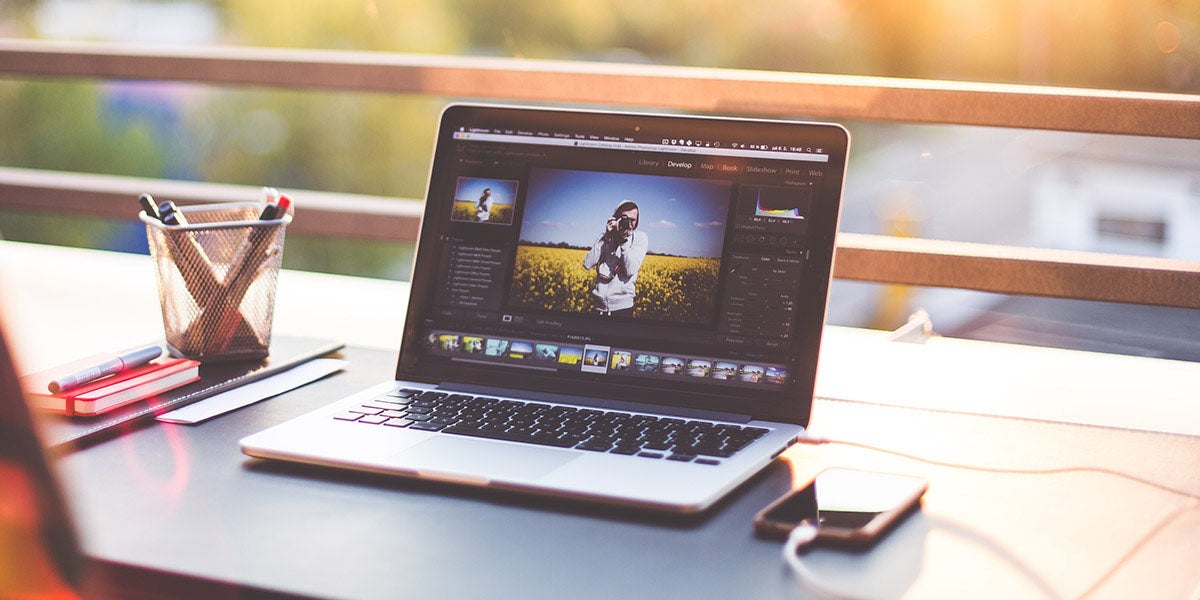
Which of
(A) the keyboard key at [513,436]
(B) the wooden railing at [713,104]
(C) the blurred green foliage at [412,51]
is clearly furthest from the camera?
(C) the blurred green foliage at [412,51]

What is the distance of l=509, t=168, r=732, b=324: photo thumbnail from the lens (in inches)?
34.6

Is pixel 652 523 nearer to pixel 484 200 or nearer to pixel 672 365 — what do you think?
pixel 672 365

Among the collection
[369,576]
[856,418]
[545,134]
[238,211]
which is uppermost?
[545,134]

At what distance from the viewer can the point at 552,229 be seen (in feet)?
3.03

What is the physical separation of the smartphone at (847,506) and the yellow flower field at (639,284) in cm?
20

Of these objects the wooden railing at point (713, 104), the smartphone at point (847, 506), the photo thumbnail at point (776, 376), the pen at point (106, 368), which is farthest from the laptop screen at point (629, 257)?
the wooden railing at point (713, 104)

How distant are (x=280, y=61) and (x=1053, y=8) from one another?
19.0 feet

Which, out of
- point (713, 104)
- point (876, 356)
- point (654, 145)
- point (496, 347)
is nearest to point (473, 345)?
point (496, 347)

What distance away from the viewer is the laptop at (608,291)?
795 mm

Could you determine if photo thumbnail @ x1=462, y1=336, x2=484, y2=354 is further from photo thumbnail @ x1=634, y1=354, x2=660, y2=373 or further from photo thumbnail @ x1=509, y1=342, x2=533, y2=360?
photo thumbnail @ x1=634, y1=354, x2=660, y2=373

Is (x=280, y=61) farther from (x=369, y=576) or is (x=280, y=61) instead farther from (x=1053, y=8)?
(x=1053, y=8)

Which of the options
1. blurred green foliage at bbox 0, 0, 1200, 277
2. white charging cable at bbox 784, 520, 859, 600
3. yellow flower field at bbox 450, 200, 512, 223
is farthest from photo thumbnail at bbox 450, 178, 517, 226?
blurred green foliage at bbox 0, 0, 1200, 277

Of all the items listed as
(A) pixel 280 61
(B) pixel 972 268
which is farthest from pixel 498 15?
(B) pixel 972 268

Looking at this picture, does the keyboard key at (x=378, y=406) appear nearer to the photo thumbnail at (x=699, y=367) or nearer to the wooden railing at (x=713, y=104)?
the photo thumbnail at (x=699, y=367)
